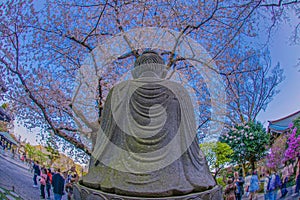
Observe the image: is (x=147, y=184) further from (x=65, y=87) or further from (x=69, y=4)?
(x=69, y=4)

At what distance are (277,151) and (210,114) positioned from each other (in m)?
4.12

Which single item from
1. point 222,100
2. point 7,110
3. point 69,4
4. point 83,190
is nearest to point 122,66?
point 69,4

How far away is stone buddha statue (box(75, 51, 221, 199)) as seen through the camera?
262 cm

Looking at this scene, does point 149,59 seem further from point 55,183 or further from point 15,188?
point 15,188

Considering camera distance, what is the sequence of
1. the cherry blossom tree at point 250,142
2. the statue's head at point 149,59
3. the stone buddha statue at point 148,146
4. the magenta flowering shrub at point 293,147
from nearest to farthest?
the stone buddha statue at point 148,146 < the statue's head at point 149,59 < the magenta flowering shrub at point 293,147 < the cherry blossom tree at point 250,142

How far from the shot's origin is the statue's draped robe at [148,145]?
2.64m

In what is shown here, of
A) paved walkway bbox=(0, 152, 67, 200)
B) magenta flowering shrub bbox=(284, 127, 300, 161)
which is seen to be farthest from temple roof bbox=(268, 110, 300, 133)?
paved walkway bbox=(0, 152, 67, 200)

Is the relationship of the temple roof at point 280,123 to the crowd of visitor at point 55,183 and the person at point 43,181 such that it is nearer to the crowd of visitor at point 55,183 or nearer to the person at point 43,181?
the crowd of visitor at point 55,183

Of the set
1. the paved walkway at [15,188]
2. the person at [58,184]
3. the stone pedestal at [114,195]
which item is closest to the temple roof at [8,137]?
the paved walkway at [15,188]

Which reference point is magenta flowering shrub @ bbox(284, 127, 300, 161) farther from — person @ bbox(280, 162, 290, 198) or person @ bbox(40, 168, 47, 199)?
person @ bbox(40, 168, 47, 199)

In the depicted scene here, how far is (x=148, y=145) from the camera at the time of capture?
2.91m

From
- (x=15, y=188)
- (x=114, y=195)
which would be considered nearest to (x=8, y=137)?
(x=15, y=188)

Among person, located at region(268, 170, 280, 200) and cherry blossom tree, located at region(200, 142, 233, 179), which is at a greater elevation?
Result: cherry blossom tree, located at region(200, 142, 233, 179)

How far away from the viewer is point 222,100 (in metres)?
6.75
